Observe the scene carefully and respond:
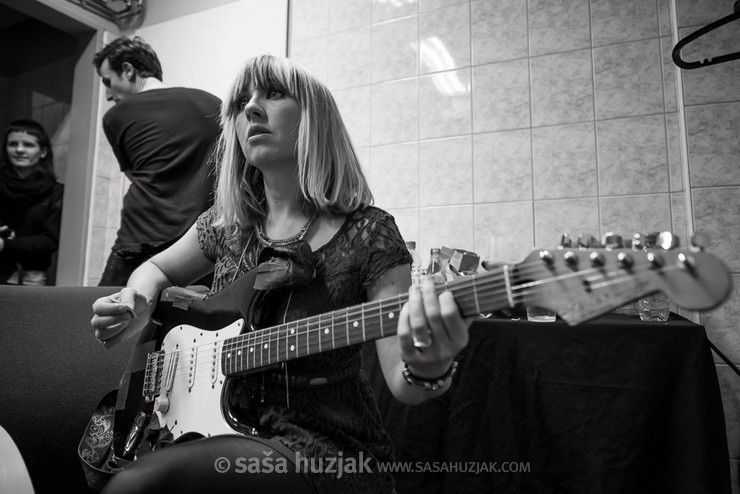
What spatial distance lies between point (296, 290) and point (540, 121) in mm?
1318

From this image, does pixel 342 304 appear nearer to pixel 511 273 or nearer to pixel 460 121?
pixel 511 273

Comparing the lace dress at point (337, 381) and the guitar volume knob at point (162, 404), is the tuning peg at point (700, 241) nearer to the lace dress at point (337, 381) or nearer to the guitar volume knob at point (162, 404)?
the lace dress at point (337, 381)

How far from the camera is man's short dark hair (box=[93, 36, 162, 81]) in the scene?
1.81 m

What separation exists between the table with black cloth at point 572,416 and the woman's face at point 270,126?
0.63m

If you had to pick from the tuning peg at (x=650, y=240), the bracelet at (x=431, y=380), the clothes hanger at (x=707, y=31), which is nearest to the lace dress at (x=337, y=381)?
the bracelet at (x=431, y=380)

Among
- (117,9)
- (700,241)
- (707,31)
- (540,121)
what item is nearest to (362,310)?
(700,241)

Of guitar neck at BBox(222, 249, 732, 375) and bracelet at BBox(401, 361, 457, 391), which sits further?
bracelet at BBox(401, 361, 457, 391)

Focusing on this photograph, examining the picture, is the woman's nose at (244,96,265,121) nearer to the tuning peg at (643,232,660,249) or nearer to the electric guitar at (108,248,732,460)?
the electric guitar at (108,248,732,460)

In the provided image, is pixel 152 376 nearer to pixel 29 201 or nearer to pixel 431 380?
pixel 431 380

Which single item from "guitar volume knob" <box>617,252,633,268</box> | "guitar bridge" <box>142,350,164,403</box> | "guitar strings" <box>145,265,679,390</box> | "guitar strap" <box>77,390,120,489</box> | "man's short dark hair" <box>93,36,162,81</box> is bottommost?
"guitar strap" <box>77,390,120,489</box>

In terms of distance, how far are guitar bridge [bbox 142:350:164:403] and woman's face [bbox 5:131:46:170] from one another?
7.70ft

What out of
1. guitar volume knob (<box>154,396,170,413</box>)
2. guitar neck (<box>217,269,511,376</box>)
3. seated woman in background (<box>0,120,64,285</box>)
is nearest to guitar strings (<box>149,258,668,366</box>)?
guitar neck (<box>217,269,511,376</box>)

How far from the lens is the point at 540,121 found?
169 centimetres

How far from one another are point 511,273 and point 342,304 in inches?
12.3
